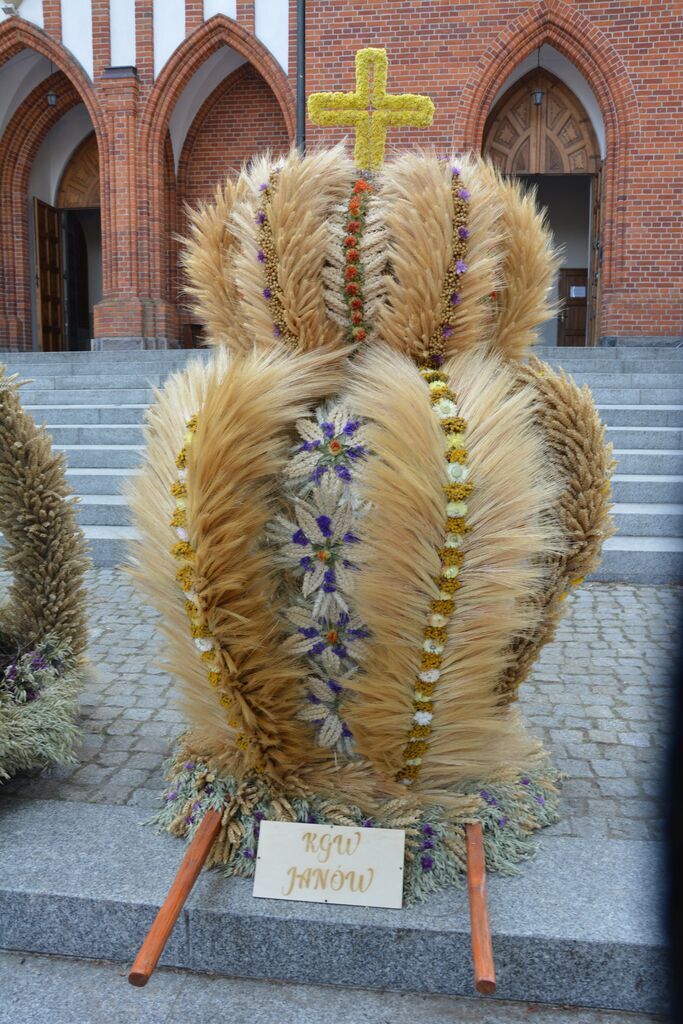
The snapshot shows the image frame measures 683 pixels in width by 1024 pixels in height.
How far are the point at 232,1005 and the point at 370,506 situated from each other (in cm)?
109

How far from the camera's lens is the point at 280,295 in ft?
5.98

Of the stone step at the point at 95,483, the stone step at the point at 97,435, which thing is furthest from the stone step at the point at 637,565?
the stone step at the point at 97,435

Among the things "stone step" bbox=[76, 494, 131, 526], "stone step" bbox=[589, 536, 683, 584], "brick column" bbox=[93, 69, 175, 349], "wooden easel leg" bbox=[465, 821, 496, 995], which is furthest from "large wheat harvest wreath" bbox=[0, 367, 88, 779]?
"brick column" bbox=[93, 69, 175, 349]

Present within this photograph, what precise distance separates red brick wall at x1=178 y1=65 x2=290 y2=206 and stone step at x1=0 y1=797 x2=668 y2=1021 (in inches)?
483

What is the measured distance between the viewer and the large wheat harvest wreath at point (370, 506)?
1674 millimetres

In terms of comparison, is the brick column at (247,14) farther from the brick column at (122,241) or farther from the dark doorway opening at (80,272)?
the dark doorway opening at (80,272)

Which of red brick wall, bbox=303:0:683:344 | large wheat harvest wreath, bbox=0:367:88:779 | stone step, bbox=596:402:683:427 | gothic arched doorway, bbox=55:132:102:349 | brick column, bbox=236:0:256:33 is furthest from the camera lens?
gothic arched doorway, bbox=55:132:102:349

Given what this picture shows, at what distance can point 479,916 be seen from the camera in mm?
1602

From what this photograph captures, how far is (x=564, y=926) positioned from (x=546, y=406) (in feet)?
3.68

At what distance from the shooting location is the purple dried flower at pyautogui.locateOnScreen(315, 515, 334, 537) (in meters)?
1.74

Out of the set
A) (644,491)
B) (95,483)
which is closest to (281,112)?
(95,483)

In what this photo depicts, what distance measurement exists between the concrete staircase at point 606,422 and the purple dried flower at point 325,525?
2.34 m

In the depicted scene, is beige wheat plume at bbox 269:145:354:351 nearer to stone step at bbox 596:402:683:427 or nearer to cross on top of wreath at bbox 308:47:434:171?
cross on top of wreath at bbox 308:47:434:171

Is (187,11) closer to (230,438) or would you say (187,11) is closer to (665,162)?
(665,162)
